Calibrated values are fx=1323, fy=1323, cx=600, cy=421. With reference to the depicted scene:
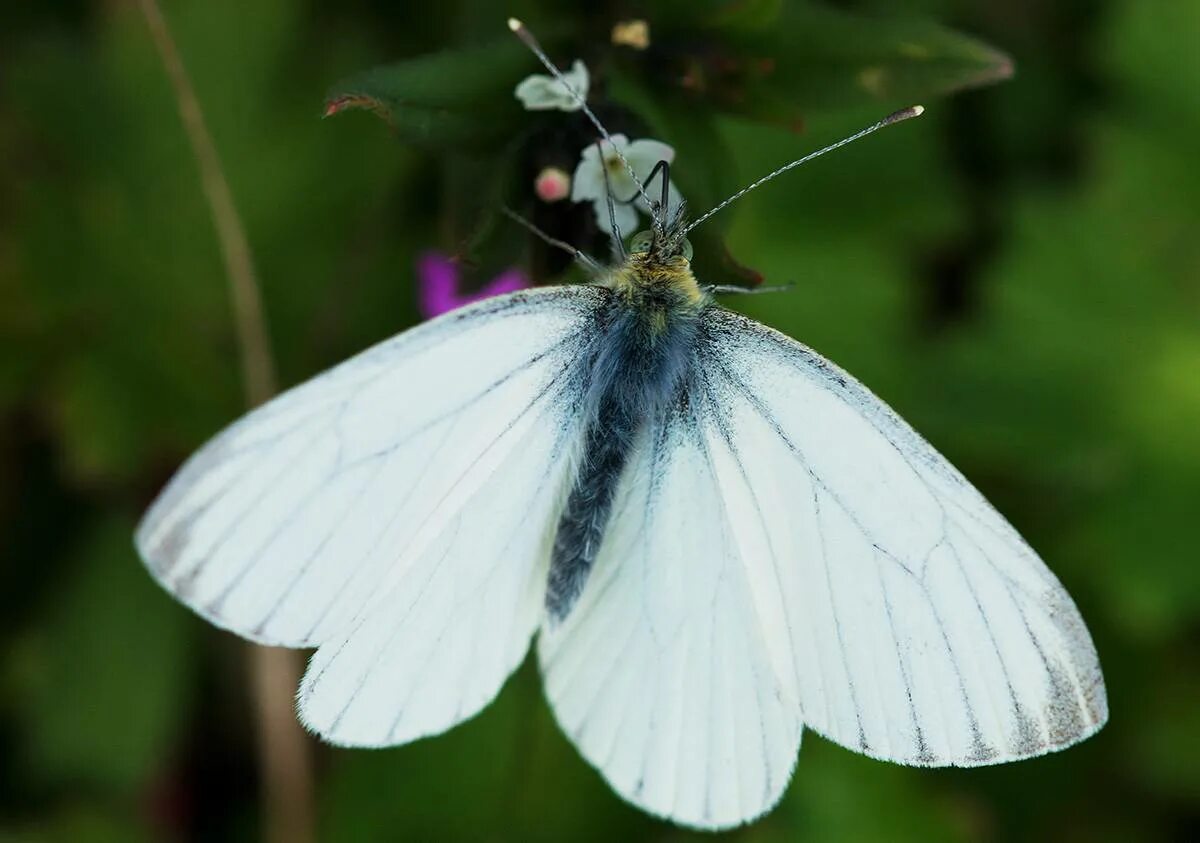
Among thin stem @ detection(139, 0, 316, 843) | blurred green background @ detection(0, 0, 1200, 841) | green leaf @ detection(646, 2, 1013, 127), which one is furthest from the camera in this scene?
blurred green background @ detection(0, 0, 1200, 841)

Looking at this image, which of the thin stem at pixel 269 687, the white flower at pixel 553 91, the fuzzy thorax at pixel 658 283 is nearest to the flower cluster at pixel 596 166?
the white flower at pixel 553 91

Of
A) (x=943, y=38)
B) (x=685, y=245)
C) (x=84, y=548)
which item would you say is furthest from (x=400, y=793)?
(x=943, y=38)

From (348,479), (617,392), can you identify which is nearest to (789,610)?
(617,392)

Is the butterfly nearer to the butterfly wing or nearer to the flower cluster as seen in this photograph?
the butterfly wing

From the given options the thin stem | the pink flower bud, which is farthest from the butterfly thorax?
the thin stem

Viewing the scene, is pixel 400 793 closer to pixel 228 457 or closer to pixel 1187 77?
pixel 228 457

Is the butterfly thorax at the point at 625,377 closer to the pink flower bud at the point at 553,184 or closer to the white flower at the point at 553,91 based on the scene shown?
the pink flower bud at the point at 553,184

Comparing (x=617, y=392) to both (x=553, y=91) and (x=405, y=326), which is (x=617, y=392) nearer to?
(x=553, y=91)
